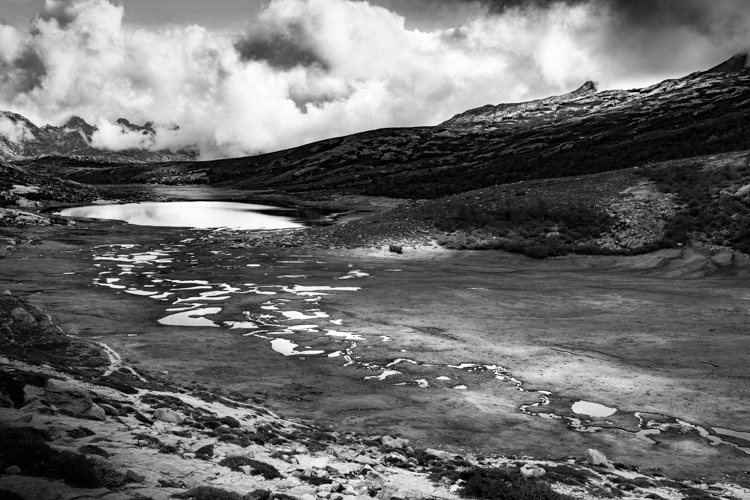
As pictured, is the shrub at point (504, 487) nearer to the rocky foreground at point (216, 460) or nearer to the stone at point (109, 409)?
the rocky foreground at point (216, 460)

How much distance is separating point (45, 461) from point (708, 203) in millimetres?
48463

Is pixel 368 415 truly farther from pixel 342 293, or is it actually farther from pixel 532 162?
pixel 532 162

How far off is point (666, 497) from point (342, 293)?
21319 millimetres

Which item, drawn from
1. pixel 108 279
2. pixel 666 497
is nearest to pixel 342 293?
pixel 108 279

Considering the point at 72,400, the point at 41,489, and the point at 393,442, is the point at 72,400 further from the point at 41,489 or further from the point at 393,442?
the point at 393,442

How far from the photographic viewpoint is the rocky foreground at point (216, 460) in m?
9.18

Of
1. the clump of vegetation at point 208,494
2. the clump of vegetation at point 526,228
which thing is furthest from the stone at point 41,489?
the clump of vegetation at point 526,228

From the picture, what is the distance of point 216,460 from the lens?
1109 centimetres

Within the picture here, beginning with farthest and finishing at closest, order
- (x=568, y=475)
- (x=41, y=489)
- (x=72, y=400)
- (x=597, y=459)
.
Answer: (x=72, y=400), (x=597, y=459), (x=568, y=475), (x=41, y=489)

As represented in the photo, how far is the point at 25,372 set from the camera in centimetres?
1340

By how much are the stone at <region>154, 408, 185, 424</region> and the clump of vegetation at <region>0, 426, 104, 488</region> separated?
3501mm

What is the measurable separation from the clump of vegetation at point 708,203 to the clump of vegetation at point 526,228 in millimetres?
5797

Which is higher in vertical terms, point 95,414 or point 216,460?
point 95,414

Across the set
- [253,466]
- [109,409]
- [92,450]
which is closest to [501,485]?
[253,466]
